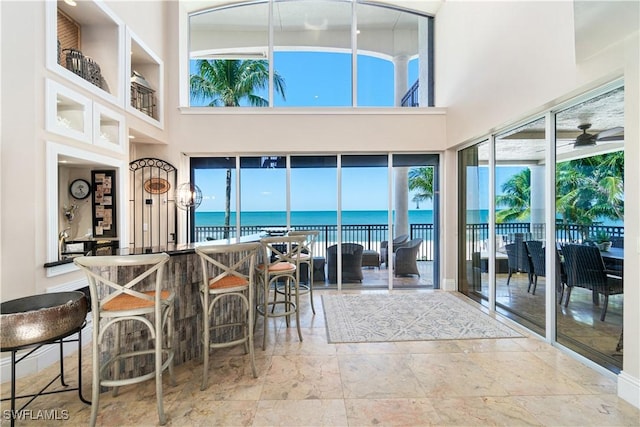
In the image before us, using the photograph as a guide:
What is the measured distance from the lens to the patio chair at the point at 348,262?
5.37m

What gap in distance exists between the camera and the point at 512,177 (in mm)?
3730

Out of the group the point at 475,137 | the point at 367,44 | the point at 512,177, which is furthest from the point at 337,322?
the point at 367,44

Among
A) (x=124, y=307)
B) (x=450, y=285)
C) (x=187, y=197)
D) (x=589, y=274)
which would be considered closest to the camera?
(x=124, y=307)

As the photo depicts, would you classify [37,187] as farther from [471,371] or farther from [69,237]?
[471,371]

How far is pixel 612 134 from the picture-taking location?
99.1 inches

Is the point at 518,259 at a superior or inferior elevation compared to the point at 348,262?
superior

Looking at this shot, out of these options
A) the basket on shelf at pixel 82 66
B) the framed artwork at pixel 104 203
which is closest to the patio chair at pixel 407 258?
the framed artwork at pixel 104 203

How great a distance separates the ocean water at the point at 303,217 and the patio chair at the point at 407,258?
1.39 feet

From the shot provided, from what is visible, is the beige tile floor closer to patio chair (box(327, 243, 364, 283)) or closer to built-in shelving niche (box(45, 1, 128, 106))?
patio chair (box(327, 243, 364, 283))

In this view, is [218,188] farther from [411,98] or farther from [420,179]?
[411,98]

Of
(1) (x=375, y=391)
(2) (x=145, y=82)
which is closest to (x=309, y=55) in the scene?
(2) (x=145, y=82)

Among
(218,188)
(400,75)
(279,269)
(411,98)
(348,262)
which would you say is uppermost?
(400,75)

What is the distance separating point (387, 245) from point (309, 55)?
12.7ft

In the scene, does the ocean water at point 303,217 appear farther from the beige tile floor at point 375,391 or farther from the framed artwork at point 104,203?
the beige tile floor at point 375,391
